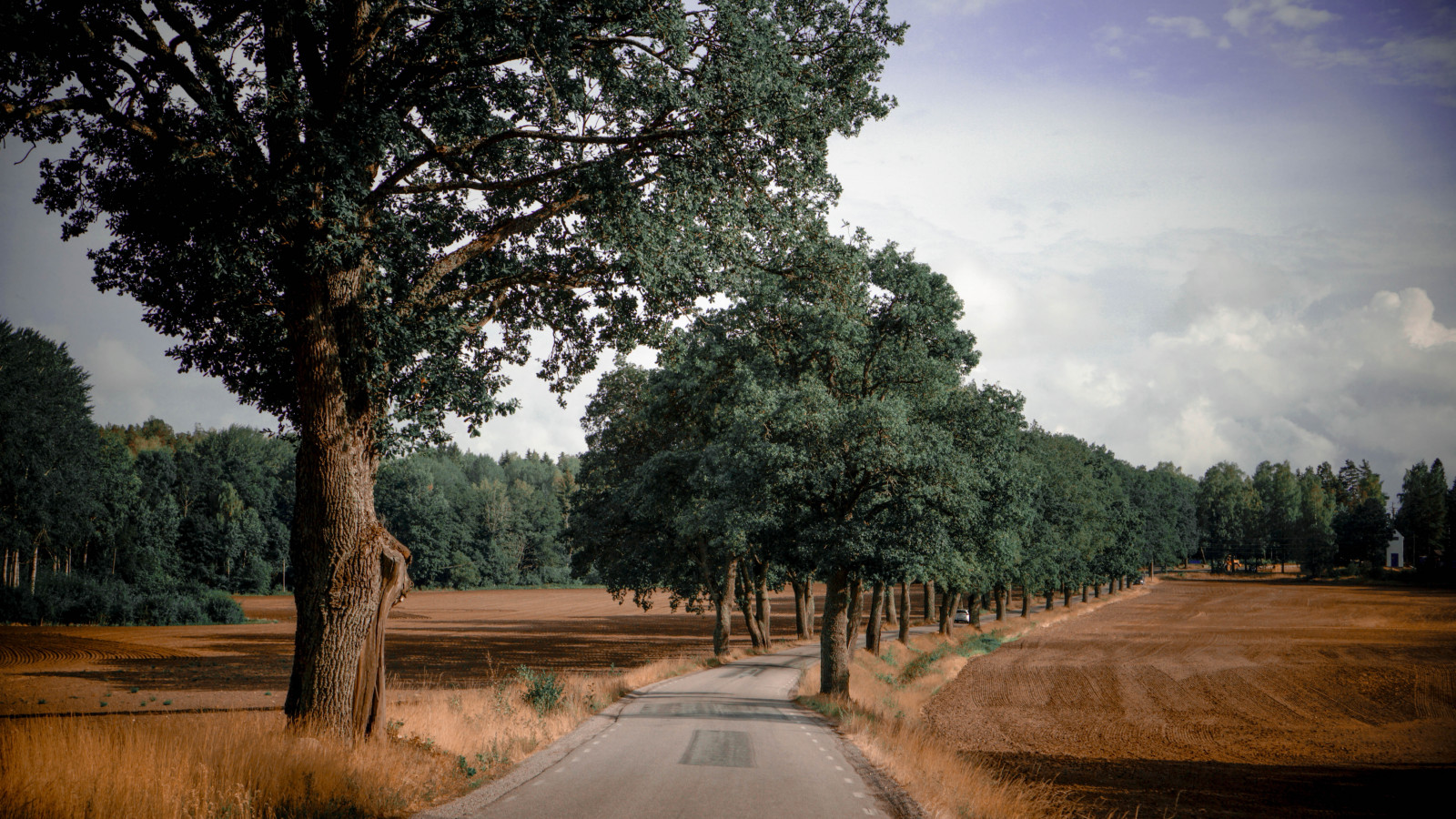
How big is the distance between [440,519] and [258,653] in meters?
84.6

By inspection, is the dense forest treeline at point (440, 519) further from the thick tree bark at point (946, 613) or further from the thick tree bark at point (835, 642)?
the thick tree bark at point (946, 613)

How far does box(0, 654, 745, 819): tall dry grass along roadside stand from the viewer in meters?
6.81

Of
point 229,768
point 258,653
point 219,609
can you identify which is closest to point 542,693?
point 229,768

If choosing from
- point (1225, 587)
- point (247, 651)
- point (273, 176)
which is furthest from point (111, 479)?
point (1225, 587)

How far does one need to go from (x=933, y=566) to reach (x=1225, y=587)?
111255 mm

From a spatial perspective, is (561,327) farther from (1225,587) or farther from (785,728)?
(1225,587)

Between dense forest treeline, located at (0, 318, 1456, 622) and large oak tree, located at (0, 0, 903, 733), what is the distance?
2.25 m

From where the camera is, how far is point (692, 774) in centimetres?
1154

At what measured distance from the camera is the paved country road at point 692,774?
9305mm

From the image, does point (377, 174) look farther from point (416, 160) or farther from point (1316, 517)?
point (1316, 517)

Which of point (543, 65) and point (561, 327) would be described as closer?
point (543, 65)

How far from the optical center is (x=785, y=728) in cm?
1711

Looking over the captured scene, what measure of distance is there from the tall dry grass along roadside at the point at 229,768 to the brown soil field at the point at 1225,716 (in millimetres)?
11572

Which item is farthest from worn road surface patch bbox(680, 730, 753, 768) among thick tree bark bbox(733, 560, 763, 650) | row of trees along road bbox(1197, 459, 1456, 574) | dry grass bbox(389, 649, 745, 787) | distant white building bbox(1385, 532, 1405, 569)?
distant white building bbox(1385, 532, 1405, 569)
